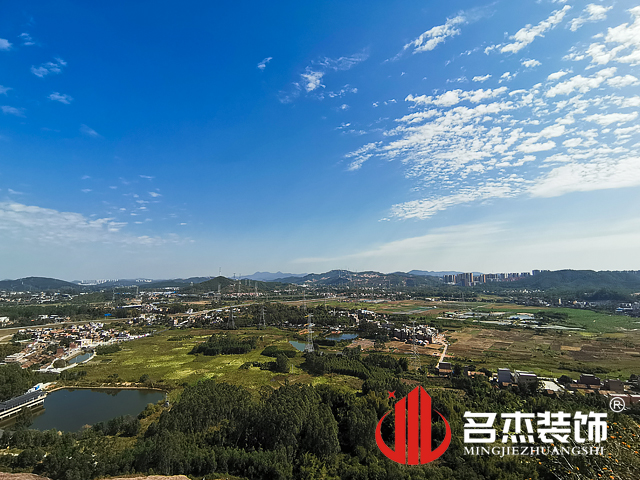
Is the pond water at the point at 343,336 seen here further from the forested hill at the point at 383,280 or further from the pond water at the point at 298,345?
the forested hill at the point at 383,280

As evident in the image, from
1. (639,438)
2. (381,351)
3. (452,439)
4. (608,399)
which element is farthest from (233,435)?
(381,351)

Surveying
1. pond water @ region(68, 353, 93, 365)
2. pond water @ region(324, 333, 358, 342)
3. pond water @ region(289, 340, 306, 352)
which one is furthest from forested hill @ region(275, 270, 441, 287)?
pond water @ region(68, 353, 93, 365)

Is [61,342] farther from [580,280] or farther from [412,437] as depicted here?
[580,280]

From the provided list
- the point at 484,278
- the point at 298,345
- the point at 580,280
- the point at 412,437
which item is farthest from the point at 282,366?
the point at 484,278

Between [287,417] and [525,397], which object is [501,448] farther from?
[525,397]

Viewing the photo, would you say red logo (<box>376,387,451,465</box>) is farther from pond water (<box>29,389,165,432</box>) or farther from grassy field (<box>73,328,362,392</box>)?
pond water (<box>29,389,165,432</box>)

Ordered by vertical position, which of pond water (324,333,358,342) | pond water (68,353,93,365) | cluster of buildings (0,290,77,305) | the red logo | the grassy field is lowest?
pond water (324,333,358,342)
